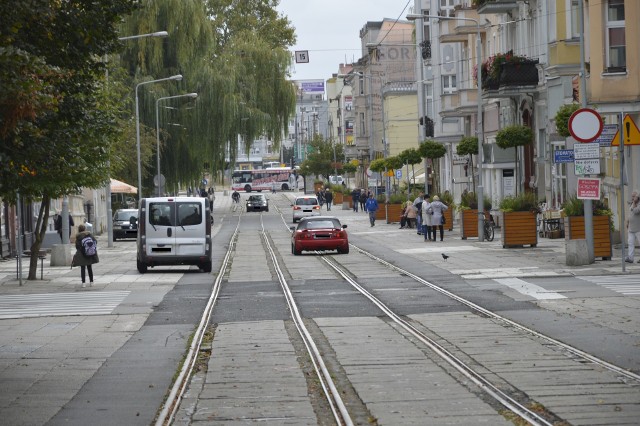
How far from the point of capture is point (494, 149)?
177 feet

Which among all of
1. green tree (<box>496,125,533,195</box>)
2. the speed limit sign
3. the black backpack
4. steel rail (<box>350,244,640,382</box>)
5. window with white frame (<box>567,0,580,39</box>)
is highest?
the speed limit sign

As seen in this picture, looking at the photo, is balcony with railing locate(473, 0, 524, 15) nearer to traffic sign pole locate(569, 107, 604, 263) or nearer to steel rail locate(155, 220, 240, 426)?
traffic sign pole locate(569, 107, 604, 263)

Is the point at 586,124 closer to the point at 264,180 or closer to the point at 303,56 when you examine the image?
the point at 303,56

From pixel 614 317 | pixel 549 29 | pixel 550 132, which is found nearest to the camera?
pixel 614 317

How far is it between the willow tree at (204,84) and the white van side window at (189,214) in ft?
85.6

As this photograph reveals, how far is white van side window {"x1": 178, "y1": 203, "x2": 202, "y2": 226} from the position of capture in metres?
34.8

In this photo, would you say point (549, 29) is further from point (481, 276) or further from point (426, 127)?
point (426, 127)

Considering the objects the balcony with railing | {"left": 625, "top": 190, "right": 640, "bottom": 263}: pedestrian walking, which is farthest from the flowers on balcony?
{"left": 625, "top": 190, "right": 640, "bottom": 263}: pedestrian walking

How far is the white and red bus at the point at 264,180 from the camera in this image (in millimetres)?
142875

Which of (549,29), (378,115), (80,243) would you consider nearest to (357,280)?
A: (80,243)

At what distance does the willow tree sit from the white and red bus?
66.9 m

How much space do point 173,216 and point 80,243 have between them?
5872mm

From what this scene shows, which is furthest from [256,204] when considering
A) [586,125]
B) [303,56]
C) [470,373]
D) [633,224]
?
[470,373]

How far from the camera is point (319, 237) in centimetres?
4084
